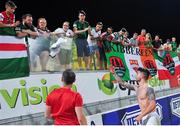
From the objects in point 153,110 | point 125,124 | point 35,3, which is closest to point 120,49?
point 125,124

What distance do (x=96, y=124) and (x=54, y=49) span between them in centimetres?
208

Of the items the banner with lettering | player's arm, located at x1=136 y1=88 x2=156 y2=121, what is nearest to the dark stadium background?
the banner with lettering

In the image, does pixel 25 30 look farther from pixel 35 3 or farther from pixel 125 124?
pixel 35 3

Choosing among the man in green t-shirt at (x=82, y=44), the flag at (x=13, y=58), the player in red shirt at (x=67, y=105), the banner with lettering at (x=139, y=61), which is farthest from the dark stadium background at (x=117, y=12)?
the player in red shirt at (x=67, y=105)

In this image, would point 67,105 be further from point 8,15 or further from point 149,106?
point 8,15

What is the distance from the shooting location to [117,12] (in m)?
25.4

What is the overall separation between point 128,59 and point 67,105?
7.13 meters

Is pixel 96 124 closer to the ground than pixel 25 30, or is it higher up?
closer to the ground

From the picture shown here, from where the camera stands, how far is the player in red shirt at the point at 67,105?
5.25 m

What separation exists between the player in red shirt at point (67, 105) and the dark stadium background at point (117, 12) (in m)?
13.3

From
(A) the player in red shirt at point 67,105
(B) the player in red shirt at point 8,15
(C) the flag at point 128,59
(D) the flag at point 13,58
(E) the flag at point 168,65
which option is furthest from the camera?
(E) the flag at point 168,65

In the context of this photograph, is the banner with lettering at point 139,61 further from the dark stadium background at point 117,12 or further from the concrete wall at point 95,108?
the dark stadium background at point 117,12

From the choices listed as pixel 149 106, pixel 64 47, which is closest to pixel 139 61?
pixel 64 47

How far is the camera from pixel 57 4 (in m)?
21.7
